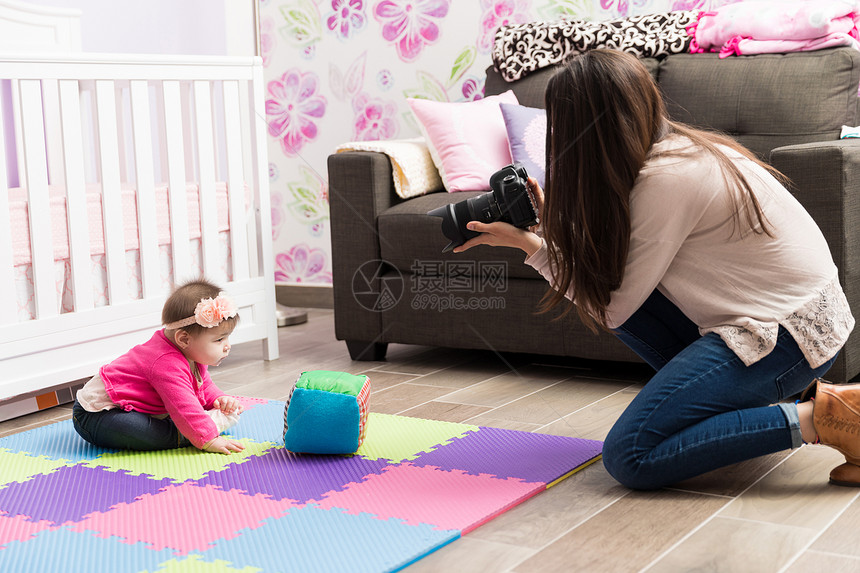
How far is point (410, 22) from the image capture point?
10.1ft

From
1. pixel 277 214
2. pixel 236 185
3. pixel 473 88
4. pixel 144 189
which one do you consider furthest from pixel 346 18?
pixel 144 189

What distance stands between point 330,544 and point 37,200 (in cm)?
116

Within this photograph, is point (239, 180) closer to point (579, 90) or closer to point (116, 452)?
point (116, 452)

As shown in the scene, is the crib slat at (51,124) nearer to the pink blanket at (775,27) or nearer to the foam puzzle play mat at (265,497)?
the foam puzzle play mat at (265,497)

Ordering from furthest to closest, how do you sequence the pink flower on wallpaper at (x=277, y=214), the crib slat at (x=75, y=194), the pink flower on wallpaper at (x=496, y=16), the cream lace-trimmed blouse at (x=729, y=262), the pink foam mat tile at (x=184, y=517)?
the pink flower on wallpaper at (x=277, y=214), the pink flower on wallpaper at (x=496, y=16), the crib slat at (x=75, y=194), the cream lace-trimmed blouse at (x=729, y=262), the pink foam mat tile at (x=184, y=517)

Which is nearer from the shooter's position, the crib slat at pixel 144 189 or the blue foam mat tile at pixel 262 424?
the blue foam mat tile at pixel 262 424

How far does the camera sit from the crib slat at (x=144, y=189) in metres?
2.23

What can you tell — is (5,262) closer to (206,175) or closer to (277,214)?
(206,175)

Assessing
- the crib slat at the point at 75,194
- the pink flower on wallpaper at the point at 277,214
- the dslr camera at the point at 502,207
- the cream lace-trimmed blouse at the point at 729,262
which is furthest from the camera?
the pink flower on wallpaper at the point at 277,214

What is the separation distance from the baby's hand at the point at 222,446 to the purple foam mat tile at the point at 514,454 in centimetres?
33

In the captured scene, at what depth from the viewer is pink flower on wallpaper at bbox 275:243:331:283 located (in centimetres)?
336

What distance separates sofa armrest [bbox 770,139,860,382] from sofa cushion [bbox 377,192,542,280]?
617 mm

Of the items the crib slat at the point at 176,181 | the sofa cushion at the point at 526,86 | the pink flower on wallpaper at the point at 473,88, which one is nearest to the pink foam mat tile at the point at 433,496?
the crib slat at the point at 176,181

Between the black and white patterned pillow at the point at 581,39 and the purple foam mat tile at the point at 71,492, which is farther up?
the black and white patterned pillow at the point at 581,39
